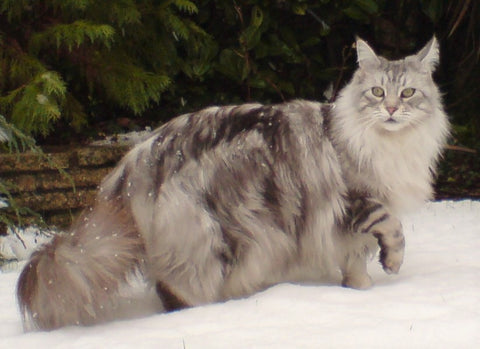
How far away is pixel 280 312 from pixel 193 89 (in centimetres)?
287

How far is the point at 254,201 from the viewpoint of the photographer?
3.11 meters

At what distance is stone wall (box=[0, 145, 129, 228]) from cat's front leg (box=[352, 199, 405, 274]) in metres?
1.90

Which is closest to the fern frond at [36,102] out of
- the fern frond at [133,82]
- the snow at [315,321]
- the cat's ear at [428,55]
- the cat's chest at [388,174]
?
the fern frond at [133,82]

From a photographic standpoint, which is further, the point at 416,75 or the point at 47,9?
the point at 47,9

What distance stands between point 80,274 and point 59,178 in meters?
1.88

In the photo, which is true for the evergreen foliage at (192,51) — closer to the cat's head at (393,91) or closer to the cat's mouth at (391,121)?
the cat's head at (393,91)

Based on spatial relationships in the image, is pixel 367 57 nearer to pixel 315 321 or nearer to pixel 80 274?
pixel 315 321

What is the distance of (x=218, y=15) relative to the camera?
5445 millimetres

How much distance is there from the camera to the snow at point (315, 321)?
2.54 metres

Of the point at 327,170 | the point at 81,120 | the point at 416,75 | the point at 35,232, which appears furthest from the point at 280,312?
the point at 81,120

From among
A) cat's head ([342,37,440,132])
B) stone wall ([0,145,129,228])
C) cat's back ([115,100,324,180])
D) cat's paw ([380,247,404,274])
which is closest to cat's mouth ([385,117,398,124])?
cat's head ([342,37,440,132])

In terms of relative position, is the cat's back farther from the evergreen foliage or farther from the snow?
the evergreen foliage

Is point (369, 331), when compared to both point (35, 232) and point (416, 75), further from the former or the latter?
point (35, 232)

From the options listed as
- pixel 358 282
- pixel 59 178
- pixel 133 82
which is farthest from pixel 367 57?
pixel 59 178
